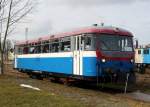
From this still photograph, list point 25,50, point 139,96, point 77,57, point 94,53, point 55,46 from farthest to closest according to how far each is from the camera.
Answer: point 25,50
point 55,46
point 77,57
point 94,53
point 139,96

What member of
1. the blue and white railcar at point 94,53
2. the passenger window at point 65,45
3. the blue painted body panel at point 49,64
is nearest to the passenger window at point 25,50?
the blue painted body panel at point 49,64

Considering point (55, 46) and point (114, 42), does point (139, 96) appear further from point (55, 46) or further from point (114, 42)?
point (55, 46)

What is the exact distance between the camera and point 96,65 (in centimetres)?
2078

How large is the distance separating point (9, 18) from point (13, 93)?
1635cm

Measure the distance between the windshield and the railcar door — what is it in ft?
4.21

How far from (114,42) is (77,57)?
1.97 metres

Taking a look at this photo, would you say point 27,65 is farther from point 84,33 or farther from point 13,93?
point 13,93

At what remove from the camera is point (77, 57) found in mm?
22031

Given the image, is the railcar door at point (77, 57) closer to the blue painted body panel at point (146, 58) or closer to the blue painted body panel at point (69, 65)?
the blue painted body panel at point (69, 65)

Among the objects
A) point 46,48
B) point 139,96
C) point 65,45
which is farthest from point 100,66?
point 46,48

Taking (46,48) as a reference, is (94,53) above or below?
below

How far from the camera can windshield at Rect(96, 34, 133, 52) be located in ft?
69.3

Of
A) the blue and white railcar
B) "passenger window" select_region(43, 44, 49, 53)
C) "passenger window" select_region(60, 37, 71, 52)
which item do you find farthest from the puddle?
"passenger window" select_region(43, 44, 49, 53)

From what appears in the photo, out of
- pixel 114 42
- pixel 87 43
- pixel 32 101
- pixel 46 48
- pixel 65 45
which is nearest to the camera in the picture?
pixel 32 101
